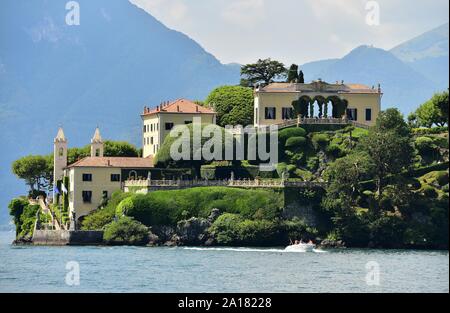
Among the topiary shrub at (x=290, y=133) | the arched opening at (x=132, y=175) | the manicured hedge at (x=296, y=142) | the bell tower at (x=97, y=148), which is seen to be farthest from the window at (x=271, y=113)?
the arched opening at (x=132, y=175)

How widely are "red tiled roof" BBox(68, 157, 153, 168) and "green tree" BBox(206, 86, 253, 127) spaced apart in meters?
12.4

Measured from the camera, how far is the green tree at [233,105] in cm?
13738

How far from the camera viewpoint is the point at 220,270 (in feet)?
293

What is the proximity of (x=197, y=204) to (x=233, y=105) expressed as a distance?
22.2 metres

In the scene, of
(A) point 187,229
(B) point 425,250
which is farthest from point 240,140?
(B) point 425,250

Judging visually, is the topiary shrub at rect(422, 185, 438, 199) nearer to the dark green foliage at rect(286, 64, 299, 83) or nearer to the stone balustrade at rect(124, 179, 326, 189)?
the stone balustrade at rect(124, 179, 326, 189)

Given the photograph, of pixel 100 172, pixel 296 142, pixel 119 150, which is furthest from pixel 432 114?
pixel 100 172

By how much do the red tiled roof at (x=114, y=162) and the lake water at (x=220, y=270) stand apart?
14222mm

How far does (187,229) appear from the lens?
11706 cm

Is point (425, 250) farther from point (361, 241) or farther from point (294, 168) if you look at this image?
point (294, 168)

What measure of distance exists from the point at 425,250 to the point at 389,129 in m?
13.1

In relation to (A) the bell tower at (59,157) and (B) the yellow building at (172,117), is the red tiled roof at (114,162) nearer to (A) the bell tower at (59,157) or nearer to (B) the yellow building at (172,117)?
(B) the yellow building at (172,117)

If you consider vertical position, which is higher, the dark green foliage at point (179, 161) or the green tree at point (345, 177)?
the dark green foliage at point (179, 161)

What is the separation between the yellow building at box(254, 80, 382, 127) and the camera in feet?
443
